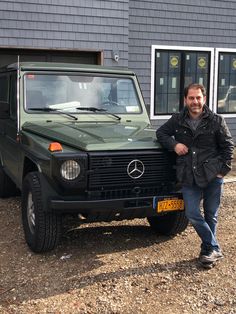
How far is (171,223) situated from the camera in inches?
194

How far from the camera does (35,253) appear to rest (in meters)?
4.50

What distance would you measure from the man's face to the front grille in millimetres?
483

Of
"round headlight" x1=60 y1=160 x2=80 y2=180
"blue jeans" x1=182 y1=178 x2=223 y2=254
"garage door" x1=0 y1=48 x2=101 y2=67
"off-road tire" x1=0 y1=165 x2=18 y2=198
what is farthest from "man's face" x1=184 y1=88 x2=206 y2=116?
"garage door" x1=0 y1=48 x2=101 y2=67

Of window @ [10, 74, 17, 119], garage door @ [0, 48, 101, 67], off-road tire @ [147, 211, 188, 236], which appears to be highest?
garage door @ [0, 48, 101, 67]

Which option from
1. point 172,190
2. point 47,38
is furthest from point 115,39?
point 172,190

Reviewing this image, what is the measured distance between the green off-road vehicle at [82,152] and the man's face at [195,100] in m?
A: 0.48

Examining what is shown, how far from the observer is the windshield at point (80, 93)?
5.26m

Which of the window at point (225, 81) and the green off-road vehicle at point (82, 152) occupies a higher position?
the window at point (225, 81)

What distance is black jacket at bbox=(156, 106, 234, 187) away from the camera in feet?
13.5

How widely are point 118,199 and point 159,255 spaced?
86 centimetres

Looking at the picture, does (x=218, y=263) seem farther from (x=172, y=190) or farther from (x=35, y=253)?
(x=35, y=253)

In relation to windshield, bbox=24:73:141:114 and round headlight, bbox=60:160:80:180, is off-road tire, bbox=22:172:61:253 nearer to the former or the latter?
round headlight, bbox=60:160:80:180

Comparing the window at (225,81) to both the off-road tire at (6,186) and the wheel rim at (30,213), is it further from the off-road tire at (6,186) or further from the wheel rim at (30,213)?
the wheel rim at (30,213)

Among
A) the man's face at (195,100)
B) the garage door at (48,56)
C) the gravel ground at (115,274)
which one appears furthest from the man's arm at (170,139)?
the garage door at (48,56)
